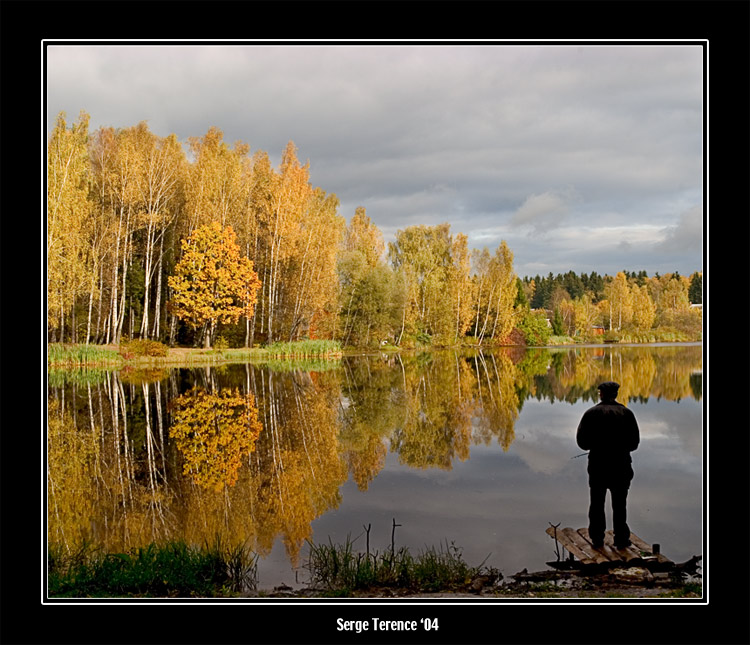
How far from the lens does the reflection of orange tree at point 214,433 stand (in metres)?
10.1

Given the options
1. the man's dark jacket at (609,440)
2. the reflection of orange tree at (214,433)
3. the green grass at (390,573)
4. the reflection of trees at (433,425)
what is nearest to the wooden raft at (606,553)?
the man's dark jacket at (609,440)

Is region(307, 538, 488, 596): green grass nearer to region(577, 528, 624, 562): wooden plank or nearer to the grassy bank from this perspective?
region(577, 528, 624, 562): wooden plank

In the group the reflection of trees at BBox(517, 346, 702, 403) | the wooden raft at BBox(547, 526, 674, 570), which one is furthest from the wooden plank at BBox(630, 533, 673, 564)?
the reflection of trees at BBox(517, 346, 702, 403)

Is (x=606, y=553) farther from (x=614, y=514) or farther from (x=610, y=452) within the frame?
(x=610, y=452)

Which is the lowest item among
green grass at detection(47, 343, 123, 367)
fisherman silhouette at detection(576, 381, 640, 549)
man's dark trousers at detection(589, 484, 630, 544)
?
man's dark trousers at detection(589, 484, 630, 544)

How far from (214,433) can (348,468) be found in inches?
152

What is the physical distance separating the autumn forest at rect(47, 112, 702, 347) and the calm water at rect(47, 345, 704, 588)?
361 inches

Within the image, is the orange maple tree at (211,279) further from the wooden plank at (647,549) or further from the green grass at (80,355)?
the wooden plank at (647,549)

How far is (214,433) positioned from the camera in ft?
42.8

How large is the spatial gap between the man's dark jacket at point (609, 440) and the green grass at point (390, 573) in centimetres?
161

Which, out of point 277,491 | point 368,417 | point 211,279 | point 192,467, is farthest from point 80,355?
point 277,491

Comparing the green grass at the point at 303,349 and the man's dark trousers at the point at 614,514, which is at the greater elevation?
the green grass at the point at 303,349

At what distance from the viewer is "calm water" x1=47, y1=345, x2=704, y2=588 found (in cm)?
726
